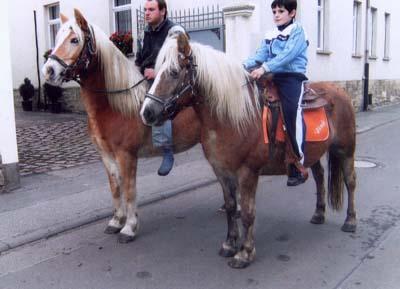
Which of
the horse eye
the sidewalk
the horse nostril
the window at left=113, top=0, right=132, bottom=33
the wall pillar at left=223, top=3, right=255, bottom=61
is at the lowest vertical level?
the sidewalk

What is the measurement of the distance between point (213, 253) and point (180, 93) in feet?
5.78

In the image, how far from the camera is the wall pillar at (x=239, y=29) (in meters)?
10.7

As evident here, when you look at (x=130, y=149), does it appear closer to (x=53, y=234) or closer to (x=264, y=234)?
(x=53, y=234)

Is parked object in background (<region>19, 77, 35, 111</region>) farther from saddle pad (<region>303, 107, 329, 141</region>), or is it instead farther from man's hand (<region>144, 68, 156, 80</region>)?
saddle pad (<region>303, 107, 329, 141</region>)

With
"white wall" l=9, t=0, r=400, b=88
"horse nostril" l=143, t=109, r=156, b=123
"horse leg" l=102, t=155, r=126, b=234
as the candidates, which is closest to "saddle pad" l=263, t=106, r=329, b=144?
"horse nostril" l=143, t=109, r=156, b=123

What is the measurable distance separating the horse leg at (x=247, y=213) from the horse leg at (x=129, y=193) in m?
1.24

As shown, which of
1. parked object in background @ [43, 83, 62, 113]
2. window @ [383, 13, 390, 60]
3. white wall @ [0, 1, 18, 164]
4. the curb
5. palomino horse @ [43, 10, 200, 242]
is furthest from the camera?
window @ [383, 13, 390, 60]

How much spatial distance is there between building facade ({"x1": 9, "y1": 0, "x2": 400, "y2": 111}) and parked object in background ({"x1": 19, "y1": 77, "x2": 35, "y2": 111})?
1.48 ft

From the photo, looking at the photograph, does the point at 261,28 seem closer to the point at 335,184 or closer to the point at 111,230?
the point at 335,184

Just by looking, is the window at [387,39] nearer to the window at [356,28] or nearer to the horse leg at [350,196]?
the window at [356,28]

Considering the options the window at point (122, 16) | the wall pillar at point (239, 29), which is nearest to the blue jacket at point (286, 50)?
the wall pillar at point (239, 29)

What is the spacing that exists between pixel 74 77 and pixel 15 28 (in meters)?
15.9

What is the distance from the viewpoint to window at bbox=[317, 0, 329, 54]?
50.6 feet

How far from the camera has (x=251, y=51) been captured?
10844mm
